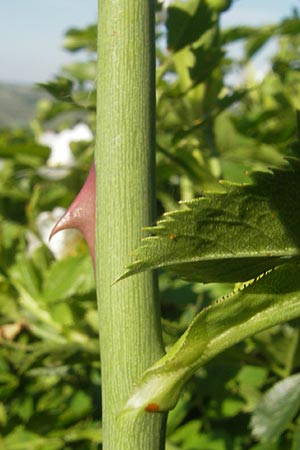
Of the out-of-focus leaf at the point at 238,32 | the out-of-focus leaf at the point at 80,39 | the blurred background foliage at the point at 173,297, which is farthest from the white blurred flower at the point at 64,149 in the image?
the out-of-focus leaf at the point at 238,32

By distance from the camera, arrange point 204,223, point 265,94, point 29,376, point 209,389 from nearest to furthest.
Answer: point 204,223
point 209,389
point 29,376
point 265,94

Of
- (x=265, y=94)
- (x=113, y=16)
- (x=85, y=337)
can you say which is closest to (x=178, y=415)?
(x=85, y=337)

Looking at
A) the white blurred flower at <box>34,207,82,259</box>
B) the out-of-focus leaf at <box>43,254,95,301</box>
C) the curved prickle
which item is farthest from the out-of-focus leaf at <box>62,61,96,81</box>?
the curved prickle

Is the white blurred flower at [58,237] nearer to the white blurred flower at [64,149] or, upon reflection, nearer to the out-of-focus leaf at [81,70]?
the white blurred flower at [64,149]

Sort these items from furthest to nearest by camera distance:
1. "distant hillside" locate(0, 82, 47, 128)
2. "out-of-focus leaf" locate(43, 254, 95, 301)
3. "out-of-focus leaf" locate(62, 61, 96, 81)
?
"distant hillside" locate(0, 82, 47, 128) < "out-of-focus leaf" locate(62, 61, 96, 81) < "out-of-focus leaf" locate(43, 254, 95, 301)

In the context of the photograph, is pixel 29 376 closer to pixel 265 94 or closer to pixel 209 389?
pixel 209 389

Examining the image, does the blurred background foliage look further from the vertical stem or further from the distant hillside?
the distant hillside
